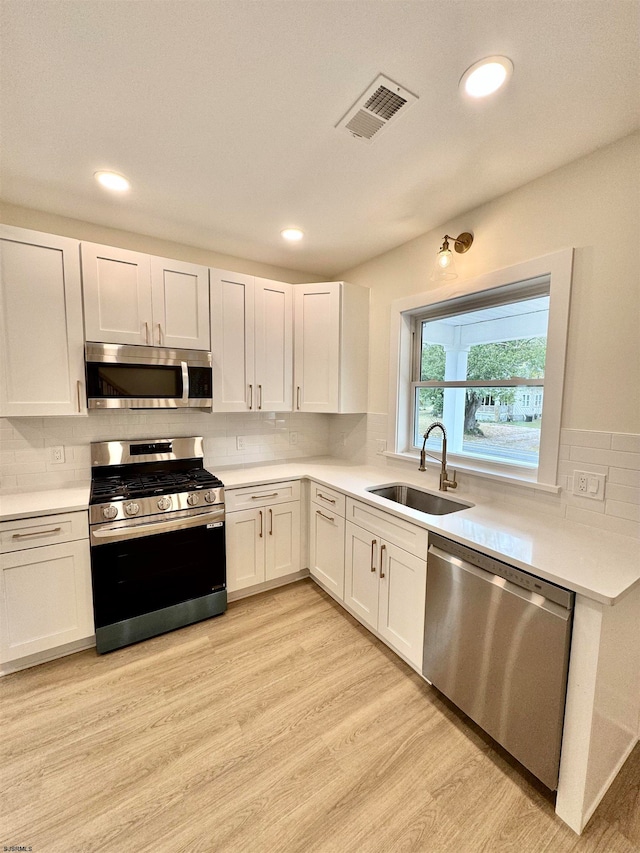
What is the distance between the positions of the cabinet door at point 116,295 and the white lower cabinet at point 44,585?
113 cm

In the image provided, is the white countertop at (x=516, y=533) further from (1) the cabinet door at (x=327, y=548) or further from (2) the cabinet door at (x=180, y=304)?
(2) the cabinet door at (x=180, y=304)

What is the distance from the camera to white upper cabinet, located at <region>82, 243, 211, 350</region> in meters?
2.12

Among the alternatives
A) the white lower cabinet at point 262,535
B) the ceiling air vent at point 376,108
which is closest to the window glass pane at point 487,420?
the white lower cabinet at point 262,535

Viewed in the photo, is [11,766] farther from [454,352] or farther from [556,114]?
[556,114]

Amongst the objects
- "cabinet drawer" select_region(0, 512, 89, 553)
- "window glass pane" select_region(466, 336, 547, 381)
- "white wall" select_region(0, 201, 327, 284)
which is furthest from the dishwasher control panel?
"white wall" select_region(0, 201, 327, 284)

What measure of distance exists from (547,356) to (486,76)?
3.85 feet

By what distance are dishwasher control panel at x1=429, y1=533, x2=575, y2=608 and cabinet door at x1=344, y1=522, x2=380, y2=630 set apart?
1.68 feet

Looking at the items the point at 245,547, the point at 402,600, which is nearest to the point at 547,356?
the point at 402,600

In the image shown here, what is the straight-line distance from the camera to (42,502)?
6.42ft

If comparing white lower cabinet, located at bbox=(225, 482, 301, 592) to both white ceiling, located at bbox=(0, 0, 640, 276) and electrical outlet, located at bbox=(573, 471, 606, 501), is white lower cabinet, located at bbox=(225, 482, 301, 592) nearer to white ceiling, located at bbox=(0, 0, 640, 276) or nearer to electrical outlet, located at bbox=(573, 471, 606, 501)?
electrical outlet, located at bbox=(573, 471, 606, 501)

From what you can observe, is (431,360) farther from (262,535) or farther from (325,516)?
(262,535)

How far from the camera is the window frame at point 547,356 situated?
169cm

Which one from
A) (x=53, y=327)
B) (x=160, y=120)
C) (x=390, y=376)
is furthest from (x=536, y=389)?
(x=53, y=327)

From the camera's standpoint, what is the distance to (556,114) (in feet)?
4.47
